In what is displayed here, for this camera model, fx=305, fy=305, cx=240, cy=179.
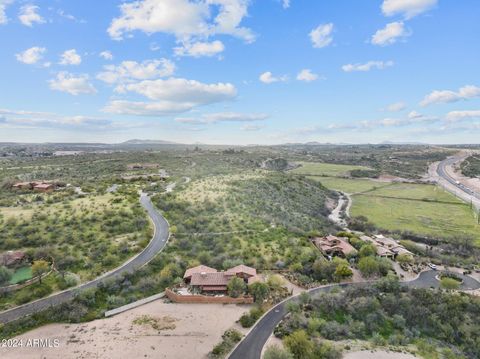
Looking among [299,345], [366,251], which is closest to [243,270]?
[299,345]

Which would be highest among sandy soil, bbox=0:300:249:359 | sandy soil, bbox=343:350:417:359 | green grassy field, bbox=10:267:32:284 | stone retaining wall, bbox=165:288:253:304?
green grassy field, bbox=10:267:32:284

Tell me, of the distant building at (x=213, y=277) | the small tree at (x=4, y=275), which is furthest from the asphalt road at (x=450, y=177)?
the small tree at (x=4, y=275)

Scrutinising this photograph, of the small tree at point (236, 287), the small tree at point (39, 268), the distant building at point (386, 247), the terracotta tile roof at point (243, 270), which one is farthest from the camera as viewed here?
the distant building at point (386, 247)

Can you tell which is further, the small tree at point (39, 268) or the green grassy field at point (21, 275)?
the green grassy field at point (21, 275)

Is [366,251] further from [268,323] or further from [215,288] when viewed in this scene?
[215,288]

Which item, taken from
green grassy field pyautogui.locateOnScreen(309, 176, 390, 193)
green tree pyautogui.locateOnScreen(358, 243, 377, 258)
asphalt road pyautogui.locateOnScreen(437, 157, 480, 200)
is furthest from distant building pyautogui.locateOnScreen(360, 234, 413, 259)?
asphalt road pyautogui.locateOnScreen(437, 157, 480, 200)

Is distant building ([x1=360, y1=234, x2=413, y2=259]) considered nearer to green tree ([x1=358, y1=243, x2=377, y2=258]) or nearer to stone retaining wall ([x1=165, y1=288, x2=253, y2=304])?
green tree ([x1=358, y1=243, x2=377, y2=258])

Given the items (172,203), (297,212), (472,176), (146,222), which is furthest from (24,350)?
(472,176)

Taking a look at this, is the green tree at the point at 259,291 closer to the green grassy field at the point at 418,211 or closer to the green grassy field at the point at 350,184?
the green grassy field at the point at 418,211
